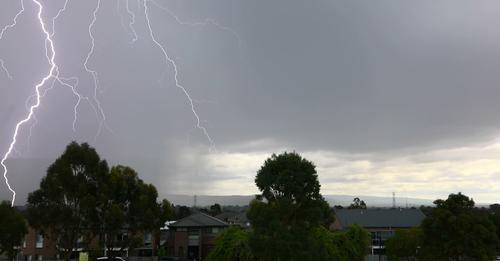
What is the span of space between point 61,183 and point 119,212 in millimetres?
4072

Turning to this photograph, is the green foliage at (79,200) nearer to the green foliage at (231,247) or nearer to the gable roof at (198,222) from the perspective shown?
the green foliage at (231,247)

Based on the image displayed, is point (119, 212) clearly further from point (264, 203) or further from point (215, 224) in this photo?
point (215, 224)

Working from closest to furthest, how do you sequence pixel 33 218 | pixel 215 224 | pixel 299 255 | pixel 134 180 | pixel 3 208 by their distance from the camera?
pixel 299 255 < pixel 33 218 < pixel 134 180 < pixel 3 208 < pixel 215 224

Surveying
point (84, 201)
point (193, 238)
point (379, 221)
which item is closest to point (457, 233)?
point (84, 201)

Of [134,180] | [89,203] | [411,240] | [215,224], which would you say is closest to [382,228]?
[411,240]

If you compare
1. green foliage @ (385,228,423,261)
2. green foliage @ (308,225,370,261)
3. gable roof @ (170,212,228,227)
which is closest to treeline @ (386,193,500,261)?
green foliage @ (308,225,370,261)

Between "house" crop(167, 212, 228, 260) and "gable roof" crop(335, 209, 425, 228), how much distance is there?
1064 inches

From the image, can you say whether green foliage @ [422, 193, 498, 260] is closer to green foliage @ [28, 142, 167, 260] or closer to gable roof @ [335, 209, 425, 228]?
green foliage @ [28, 142, 167, 260]

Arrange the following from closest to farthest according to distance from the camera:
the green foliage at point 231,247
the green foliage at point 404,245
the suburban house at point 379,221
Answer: the green foliage at point 231,247 < the green foliage at point 404,245 < the suburban house at point 379,221

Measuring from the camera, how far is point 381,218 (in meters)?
79.3

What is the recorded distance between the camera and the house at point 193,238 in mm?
60259

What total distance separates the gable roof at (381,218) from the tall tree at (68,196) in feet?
181

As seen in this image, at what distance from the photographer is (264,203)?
2097 centimetres

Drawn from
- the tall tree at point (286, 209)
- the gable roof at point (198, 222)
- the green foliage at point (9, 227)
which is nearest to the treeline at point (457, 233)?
the tall tree at point (286, 209)
